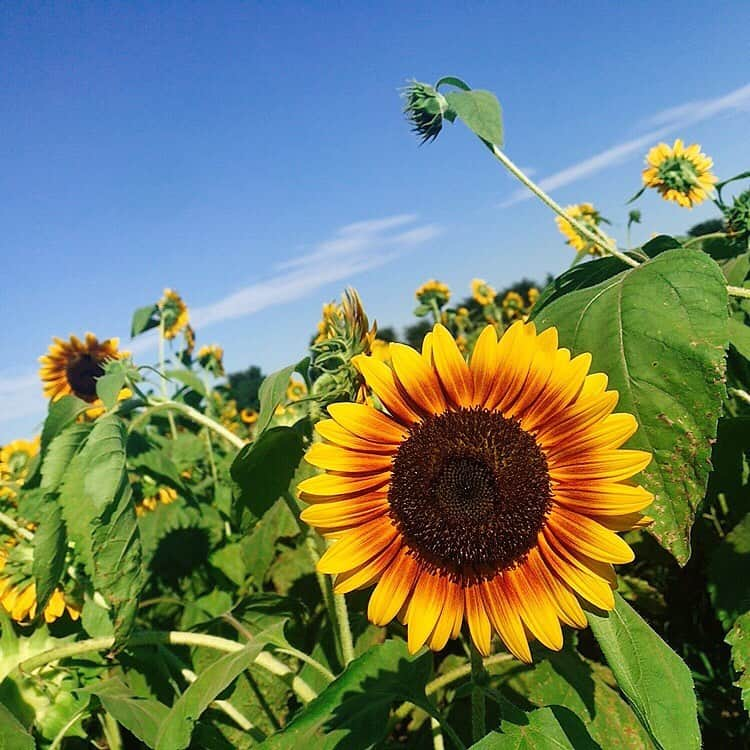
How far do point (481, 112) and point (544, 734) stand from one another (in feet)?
3.00

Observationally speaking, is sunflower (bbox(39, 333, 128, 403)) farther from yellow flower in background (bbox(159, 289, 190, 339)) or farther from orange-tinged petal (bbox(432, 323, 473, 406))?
orange-tinged petal (bbox(432, 323, 473, 406))

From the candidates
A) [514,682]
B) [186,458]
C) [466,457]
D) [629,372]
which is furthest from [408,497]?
[186,458]

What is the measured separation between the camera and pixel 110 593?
4.33ft

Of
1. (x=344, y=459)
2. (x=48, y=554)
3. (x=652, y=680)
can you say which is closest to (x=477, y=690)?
(x=652, y=680)

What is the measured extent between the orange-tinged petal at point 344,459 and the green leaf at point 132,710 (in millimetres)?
570

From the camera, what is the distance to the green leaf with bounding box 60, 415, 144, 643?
52.2 inches

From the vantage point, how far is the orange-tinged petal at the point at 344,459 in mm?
1026

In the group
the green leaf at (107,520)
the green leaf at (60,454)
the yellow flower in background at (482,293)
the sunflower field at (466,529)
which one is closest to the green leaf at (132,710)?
the sunflower field at (466,529)

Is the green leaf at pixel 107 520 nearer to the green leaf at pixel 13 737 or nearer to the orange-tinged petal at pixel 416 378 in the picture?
the green leaf at pixel 13 737

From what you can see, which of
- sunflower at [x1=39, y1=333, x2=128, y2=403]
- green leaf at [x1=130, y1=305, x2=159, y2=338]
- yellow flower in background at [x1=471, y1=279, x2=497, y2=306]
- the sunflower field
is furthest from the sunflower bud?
yellow flower in background at [x1=471, y1=279, x2=497, y2=306]

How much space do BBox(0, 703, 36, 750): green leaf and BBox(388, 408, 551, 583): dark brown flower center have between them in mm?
632

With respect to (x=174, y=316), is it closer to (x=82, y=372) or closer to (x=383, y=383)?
(x=82, y=372)

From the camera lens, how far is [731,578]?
130 centimetres

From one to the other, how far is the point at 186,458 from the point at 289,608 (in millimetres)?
1746
